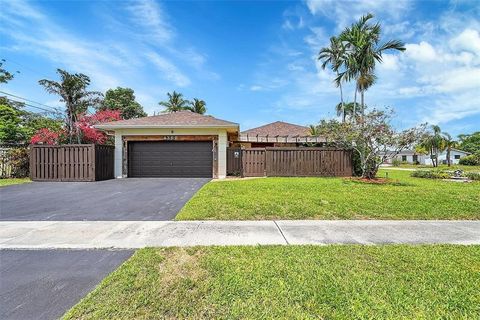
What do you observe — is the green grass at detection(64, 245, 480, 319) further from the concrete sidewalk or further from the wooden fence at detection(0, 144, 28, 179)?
the wooden fence at detection(0, 144, 28, 179)

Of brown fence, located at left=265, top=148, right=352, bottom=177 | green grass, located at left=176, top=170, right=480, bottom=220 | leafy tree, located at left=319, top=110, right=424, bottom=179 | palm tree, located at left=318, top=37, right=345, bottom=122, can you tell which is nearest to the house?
brown fence, located at left=265, top=148, right=352, bottom=177

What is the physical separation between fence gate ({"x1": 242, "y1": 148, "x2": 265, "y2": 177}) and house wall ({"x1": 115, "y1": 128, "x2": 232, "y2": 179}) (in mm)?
1233

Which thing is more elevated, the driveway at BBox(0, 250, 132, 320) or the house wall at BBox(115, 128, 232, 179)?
the house wall at BBox(115, 128, 232, 179)

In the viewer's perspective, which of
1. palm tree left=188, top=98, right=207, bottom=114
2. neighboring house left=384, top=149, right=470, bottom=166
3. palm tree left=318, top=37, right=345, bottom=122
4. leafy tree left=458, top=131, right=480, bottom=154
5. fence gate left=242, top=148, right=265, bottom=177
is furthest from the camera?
leafy tree left=458, top=131, right=480, bottom=154

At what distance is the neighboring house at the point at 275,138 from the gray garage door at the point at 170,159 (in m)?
6.22

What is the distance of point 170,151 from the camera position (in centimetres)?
1444

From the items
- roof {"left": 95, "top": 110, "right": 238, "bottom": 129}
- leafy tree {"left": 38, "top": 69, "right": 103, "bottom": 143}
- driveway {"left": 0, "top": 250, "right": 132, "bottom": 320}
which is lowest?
driveway {"left": 0, "top": 250, "right": 132, "bottom": 320}

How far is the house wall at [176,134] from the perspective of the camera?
14.3 meters

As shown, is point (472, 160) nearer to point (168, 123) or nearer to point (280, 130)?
point (280, 130)

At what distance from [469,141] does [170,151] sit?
75.9 m

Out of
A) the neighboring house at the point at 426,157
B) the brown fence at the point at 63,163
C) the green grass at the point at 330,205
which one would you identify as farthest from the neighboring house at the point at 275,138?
the neighboring house at the point at 426,157

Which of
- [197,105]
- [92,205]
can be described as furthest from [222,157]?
[197,105]

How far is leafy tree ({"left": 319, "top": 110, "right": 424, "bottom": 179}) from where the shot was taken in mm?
11641

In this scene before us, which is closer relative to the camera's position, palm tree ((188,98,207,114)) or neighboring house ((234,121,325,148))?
neighboring house ((234,121,325,148))
